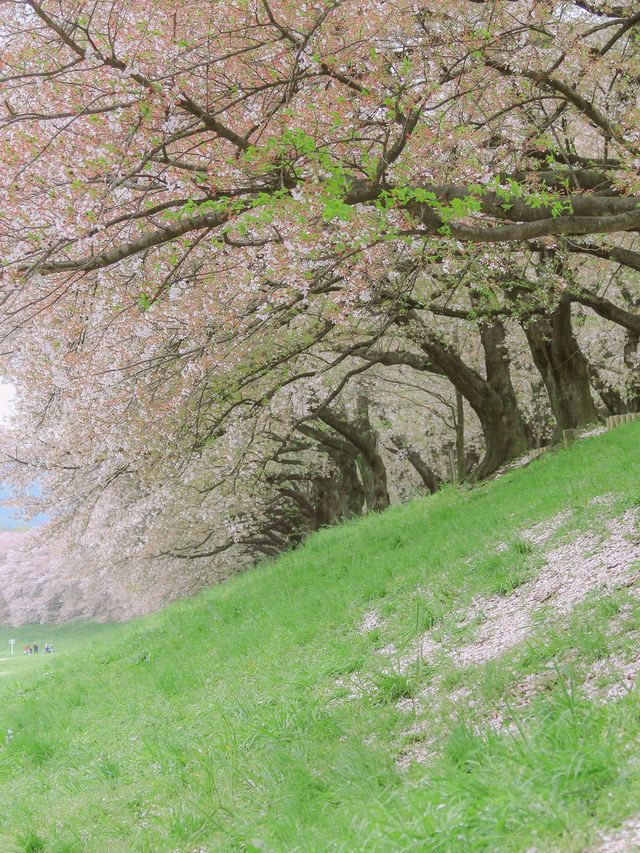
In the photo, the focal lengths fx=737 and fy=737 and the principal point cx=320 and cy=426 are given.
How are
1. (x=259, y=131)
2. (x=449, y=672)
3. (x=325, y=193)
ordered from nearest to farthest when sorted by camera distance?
(x=449, y=672)
(x=325, y=193)
(x=259, y=131)

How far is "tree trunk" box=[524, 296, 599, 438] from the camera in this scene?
50.0 feet

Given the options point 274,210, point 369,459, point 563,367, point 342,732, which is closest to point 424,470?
point 369,459

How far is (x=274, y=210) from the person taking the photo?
21.3ft

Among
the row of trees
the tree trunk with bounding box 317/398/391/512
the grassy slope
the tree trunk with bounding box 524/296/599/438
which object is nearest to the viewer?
the grassy slope

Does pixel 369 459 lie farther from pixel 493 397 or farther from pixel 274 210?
pixel 274 210

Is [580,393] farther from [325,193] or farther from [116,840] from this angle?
[116,840]

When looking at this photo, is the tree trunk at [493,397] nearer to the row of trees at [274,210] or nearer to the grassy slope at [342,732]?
the row of trees at [274,210]

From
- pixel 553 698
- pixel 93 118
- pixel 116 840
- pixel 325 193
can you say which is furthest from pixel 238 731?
pixel 93 118

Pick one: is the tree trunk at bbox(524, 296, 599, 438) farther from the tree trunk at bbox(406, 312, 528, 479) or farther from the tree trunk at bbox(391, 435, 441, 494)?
the tree trunk at bbox(391, 435, 441, 494)

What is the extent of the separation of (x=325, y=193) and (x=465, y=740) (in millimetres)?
A: 4171

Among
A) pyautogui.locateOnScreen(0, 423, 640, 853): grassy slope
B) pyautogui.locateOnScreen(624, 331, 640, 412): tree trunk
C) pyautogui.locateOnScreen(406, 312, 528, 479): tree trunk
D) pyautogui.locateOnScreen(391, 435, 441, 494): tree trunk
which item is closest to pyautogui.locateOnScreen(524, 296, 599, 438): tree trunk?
pyautogui.locateOnScreen(406, 312, 528, 479): tree trunk

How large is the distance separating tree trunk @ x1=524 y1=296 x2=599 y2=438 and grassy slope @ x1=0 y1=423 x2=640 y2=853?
3.48 metres

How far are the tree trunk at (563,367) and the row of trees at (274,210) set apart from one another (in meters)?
0.06

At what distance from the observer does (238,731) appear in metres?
5.91
